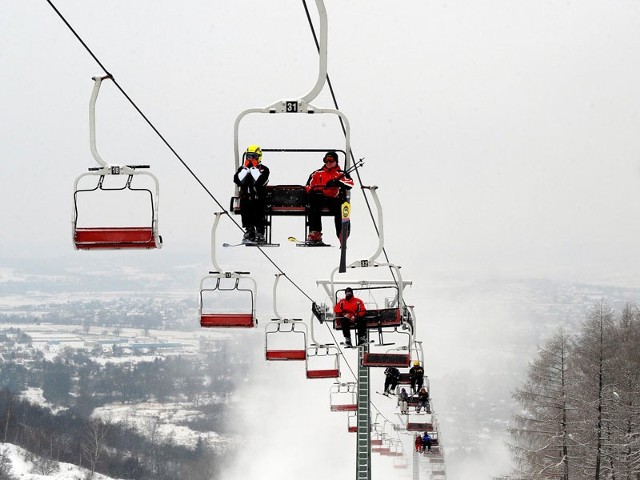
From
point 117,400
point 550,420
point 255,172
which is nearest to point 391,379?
Answer: point 550,420

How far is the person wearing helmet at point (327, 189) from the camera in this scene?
8570 mm

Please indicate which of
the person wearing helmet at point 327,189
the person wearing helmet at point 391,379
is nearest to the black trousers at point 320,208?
the person wearing helmet at point 327,189

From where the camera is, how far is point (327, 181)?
28.2 ft

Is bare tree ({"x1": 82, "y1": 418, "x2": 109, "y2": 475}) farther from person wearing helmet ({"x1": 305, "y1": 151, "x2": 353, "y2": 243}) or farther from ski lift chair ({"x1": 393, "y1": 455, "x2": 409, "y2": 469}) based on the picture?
person wearing helmet ({"x1": 305, "y1": 151, "x2": 353, "y2": 243})

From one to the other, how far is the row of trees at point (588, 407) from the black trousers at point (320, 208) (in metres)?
19.0

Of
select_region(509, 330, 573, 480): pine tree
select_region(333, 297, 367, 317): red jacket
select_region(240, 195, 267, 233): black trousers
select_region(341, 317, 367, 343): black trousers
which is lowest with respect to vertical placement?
select_region(509, 330, 573, 480): pine tree

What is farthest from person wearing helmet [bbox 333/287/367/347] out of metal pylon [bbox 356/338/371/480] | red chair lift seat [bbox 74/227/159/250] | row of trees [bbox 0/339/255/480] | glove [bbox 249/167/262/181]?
row of trees [bbox 0/339/255/480]

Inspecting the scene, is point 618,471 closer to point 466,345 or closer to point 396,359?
point 396,359

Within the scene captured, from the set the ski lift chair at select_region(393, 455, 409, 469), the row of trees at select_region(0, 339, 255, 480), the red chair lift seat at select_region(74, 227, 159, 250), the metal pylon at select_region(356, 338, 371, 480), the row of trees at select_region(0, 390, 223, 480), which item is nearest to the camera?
the red chair lift seat at select_region(74, 227, 159, 250)

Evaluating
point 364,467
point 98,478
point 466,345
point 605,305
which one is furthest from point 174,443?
point 364,467

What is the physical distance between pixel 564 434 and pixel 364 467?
1155 centimetres

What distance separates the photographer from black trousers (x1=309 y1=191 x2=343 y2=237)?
8.75 m

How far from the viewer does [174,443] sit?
10744 cm

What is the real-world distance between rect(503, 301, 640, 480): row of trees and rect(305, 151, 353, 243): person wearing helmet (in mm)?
19147
